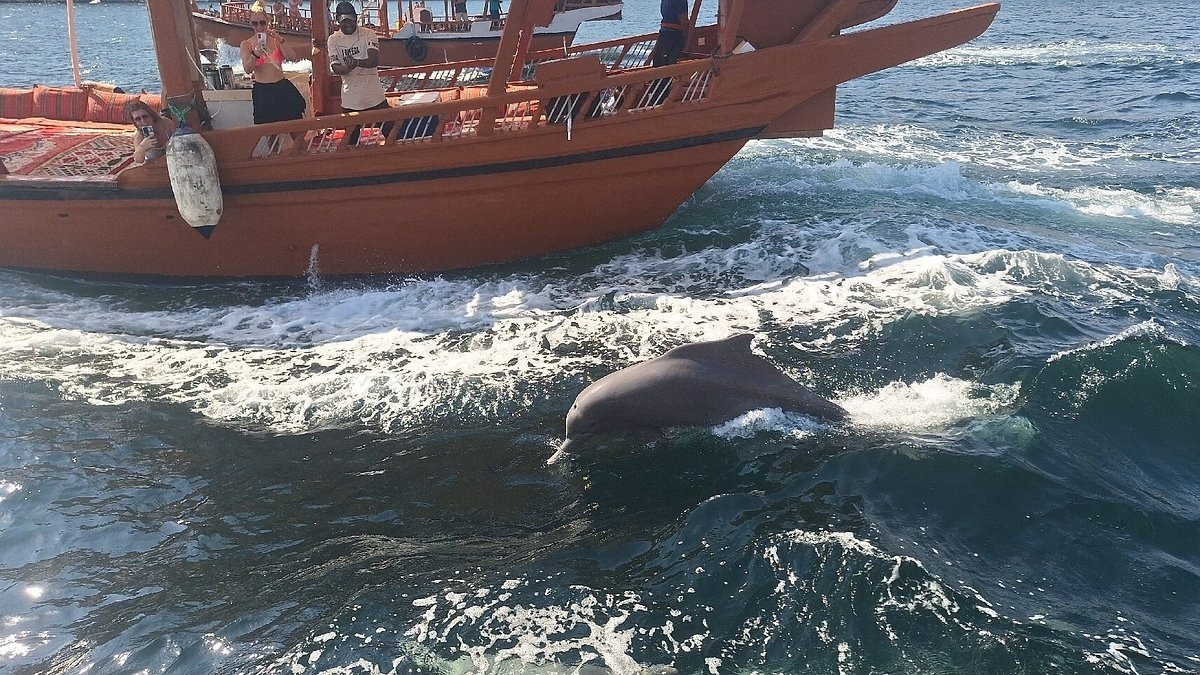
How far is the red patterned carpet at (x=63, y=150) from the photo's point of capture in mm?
10547

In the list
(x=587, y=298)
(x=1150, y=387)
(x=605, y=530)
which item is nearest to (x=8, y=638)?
(x=605, y=530)

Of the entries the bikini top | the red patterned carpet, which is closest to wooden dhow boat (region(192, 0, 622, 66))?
the red patterned carpet

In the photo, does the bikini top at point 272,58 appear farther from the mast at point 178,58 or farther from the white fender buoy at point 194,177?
the white fender buoy at point 194,177

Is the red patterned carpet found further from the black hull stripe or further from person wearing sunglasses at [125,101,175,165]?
person wearing sunglasses at [125,101,175,165]

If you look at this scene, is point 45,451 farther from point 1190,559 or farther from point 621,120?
point 1190,559

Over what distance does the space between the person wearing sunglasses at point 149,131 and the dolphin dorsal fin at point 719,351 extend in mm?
6532

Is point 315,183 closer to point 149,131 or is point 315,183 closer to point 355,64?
point 355,64

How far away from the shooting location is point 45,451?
22.9 feet

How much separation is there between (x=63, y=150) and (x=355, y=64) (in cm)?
431

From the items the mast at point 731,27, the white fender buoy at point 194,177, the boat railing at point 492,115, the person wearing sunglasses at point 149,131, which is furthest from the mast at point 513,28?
the person wearing sunglasses at point 149,131

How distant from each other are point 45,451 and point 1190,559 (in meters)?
8.23

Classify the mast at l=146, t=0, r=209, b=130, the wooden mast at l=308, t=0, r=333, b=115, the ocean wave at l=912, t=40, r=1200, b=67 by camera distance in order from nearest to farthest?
the mast at l=146, t=0, r=209, b=130
the wooden mast at l=308, t=0, r=333, b=115
the ocean wave at l=912, t=40, r=1200, b=67

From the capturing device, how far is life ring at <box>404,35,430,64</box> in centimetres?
2233

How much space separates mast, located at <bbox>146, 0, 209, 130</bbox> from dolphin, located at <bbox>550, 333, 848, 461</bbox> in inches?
237
